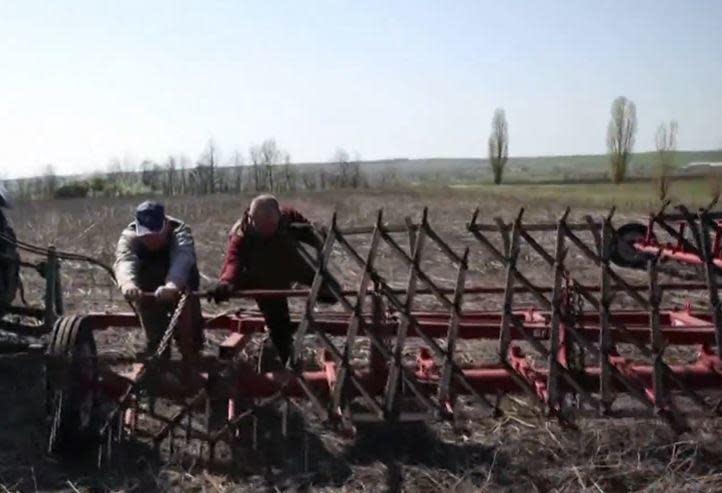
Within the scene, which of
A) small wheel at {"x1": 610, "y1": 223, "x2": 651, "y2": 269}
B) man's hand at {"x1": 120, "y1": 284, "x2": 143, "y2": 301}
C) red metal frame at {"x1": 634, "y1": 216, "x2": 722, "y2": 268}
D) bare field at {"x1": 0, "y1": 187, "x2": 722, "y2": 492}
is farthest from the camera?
small wheel at {"x1": 610, "y1": 223, "x2": 651, "y2": 269}

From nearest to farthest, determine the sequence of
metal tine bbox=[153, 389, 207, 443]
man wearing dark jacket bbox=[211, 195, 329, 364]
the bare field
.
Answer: the bare field → metal tine bbox=[153, 389, 207, 443] → man wearing dark jacket bbox=[211, 195, 329, 364]

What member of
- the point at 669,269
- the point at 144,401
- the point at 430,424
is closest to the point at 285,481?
the point at 430,424

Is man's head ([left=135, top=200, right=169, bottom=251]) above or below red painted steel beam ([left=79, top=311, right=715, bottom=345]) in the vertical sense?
above

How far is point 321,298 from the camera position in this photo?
6.72 meters

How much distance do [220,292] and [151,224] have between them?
89cm

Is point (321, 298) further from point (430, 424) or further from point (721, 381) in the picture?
point (721, 381)

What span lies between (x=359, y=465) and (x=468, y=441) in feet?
2.72

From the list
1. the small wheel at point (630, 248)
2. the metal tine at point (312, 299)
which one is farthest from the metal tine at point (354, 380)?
the small wheel at point (630, 248)

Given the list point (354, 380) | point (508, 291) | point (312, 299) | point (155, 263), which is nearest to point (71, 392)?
point (155, 263)

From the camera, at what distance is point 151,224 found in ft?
21.6

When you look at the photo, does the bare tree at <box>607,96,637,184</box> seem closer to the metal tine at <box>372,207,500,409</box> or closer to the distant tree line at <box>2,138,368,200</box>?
the distant tree line at <box>2,138,368,200</box>

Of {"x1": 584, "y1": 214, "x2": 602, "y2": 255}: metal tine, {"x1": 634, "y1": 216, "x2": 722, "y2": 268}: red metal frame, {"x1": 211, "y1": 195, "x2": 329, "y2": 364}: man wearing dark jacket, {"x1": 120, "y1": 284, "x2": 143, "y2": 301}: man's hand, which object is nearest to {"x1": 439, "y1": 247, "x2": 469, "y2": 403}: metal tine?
{"x1": 584, "y1": 214, "x2": 602, "y2": 255}: metal tine

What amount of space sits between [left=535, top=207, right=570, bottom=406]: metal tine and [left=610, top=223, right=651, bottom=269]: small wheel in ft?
30.1

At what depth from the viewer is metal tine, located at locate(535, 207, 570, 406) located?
5.52 m
